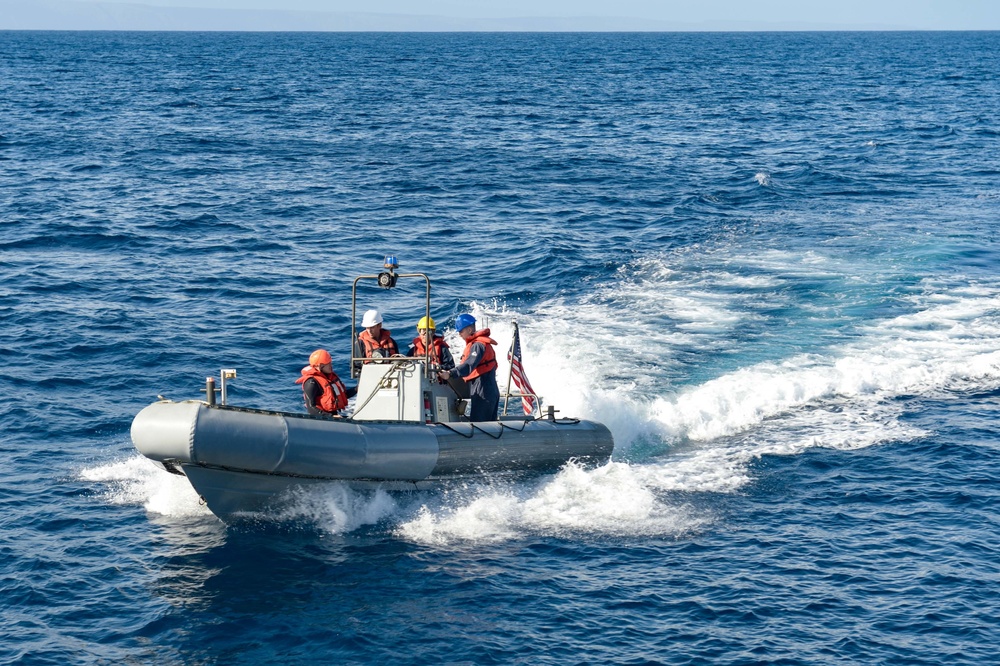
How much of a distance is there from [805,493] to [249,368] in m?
9.75

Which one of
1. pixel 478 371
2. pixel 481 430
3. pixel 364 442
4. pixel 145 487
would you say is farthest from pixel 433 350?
pixel 145 487

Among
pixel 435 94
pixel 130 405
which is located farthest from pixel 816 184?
pixel 435 94

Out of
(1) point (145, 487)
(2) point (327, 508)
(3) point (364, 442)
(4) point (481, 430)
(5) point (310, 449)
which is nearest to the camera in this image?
(5) point (310, 449)

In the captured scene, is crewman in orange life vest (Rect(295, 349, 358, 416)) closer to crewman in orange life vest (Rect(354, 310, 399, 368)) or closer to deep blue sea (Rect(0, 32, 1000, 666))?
crewman in orange life vest (Rect(354, 310, 399, 368))

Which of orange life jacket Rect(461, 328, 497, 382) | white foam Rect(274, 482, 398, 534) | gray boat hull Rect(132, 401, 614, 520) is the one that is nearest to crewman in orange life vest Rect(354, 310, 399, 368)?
orange life jacket Rect(461, 328, 497, 382)

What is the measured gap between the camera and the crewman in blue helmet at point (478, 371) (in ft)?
52.9

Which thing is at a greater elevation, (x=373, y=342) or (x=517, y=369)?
(x=373, y=342)

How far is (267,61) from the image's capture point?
113438mm

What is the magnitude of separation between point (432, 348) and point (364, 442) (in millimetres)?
2188

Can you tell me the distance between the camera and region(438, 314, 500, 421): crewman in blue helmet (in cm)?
1612

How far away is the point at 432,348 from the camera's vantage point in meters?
16.4

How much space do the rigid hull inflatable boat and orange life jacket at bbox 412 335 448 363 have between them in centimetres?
34

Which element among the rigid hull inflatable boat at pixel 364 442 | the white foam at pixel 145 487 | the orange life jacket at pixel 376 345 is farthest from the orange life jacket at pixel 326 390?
the white foam at pixel 145 487

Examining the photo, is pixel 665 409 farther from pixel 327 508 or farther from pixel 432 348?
pixel 327 508
